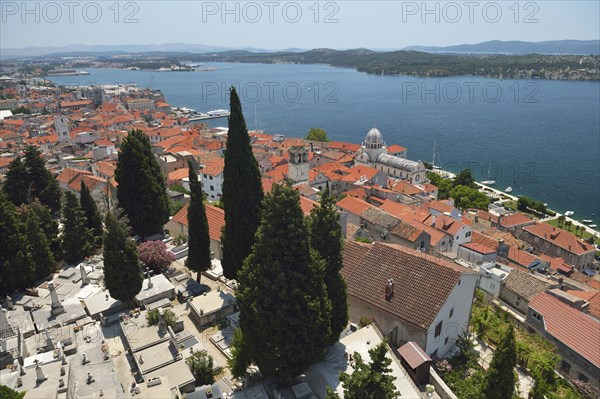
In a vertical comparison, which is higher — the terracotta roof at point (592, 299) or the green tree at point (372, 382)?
the green tree at point (372, 382)

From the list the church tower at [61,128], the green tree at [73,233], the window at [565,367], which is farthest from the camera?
the church tower at [61,128]

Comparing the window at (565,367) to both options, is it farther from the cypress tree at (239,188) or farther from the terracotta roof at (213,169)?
the terracotta roof at (213,169)

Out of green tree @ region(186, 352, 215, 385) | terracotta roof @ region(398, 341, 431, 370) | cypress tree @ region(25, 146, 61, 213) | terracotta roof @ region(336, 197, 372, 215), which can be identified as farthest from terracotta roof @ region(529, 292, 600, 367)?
cypress tree @ region(25, 146, 61, 213)

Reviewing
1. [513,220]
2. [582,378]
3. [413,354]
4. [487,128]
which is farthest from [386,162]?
[487,128]

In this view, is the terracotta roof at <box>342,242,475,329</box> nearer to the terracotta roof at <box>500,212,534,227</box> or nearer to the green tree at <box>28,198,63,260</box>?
the green tree at <box>28,198,63,260</box>

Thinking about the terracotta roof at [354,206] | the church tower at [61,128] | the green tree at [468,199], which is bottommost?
the green tree at [468,199]

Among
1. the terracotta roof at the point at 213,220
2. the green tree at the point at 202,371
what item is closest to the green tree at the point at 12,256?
the terracotta roof at the point at 213,220
